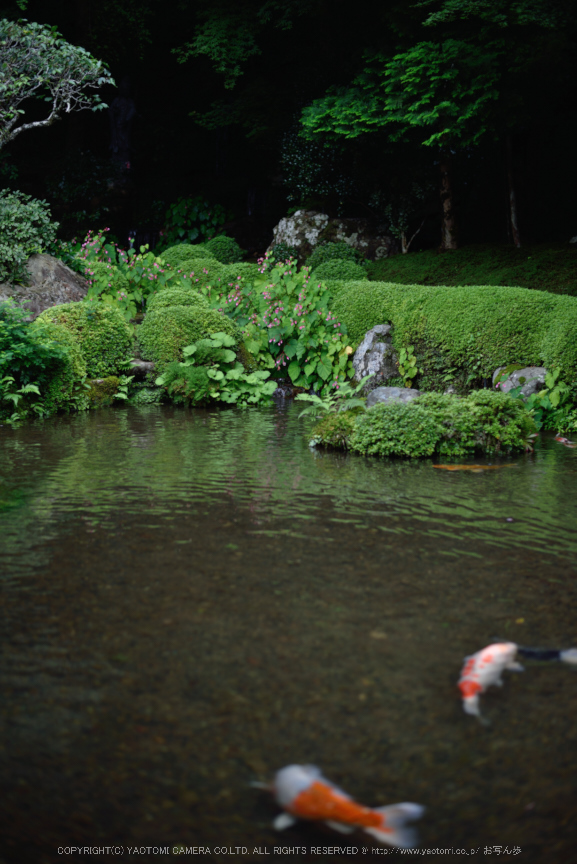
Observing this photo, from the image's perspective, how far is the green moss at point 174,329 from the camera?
33.1 ft

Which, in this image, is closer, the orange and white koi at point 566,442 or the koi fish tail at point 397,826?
the koi fish tail at point 397,826

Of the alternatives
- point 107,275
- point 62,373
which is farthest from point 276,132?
point 62,373

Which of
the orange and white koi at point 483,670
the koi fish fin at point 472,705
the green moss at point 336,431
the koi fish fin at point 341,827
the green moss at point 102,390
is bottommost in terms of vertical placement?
the koi fish fin at point 341,827

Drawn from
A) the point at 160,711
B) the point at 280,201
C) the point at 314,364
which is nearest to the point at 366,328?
the point at 314,364

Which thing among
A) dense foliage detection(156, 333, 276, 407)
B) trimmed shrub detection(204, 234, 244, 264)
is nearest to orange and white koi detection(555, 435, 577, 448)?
dense foliage detection(156, 333, 276, 407)

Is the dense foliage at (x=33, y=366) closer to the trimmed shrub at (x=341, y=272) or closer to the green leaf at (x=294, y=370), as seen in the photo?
the green leaf at (x=294, y=370)

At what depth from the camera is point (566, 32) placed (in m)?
11.6

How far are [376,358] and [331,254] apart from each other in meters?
6.05

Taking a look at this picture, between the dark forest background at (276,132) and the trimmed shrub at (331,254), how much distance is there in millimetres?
1659

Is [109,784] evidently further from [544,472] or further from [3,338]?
[3,338]

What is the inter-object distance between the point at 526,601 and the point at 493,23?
1207 centimetres

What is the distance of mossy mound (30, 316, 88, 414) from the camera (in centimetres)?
890

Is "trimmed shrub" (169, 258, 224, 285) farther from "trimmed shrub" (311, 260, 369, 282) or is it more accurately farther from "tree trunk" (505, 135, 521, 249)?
"tree trunk" (505, 135, 521, 249)

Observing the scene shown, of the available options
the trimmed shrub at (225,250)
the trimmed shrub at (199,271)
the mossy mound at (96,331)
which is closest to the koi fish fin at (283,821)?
the mossy mound at (96,331)
